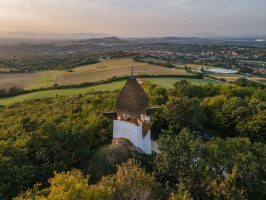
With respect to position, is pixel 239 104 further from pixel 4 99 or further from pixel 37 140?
pixel 4 99

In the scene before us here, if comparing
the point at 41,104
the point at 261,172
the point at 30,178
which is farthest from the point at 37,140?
the point at 41,104

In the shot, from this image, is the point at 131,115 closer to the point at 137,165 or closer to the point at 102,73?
the point at 137,165

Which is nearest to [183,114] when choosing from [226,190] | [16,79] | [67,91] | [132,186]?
[226,190]

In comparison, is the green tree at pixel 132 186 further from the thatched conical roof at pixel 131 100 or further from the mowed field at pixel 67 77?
the mowed field at pixel 67 77

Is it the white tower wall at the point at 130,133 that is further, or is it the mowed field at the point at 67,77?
the mowed field at the point at 67,77

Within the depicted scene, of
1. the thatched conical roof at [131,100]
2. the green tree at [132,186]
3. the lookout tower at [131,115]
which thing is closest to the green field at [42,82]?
the lookout tower at [131,115]
